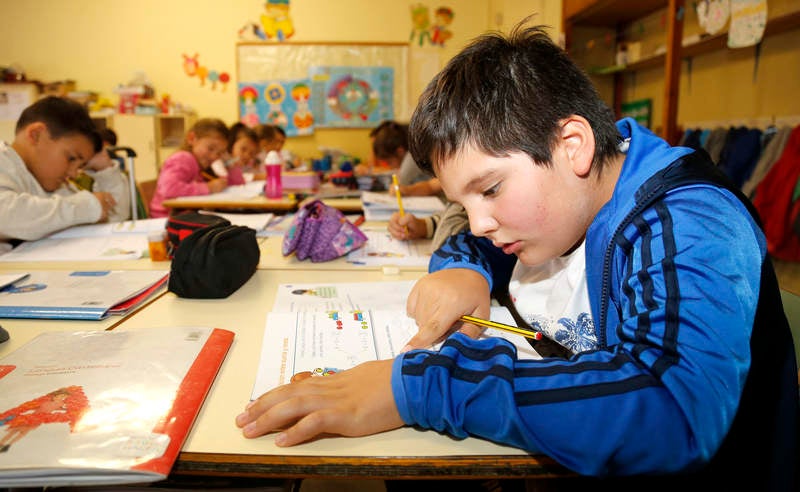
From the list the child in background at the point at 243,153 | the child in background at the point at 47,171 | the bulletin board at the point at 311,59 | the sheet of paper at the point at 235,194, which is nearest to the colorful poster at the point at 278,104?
the bulletin board at the point at 311,59

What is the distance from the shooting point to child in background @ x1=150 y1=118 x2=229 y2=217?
2695 millimetres

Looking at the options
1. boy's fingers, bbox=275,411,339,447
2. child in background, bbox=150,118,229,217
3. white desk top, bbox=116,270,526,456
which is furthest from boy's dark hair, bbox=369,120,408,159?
boy's fingers, bbox=275,411,339,447

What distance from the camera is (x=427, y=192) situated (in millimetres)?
2506

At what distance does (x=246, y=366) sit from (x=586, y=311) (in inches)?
19.6

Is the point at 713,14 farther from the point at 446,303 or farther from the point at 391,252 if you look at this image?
the point at 446,303

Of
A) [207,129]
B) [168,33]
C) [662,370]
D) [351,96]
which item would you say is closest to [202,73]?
[168,33]

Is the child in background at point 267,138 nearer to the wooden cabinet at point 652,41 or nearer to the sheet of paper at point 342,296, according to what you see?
the wooden cabinet at point 652,41

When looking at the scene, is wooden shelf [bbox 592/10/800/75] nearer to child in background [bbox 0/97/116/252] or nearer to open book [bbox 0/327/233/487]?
open book [bbox 0/327/233/487]

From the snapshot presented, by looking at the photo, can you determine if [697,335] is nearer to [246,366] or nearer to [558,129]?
[558,129]

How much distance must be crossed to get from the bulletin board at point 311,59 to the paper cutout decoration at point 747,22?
3.06m

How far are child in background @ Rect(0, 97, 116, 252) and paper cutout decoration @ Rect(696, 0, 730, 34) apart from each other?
8.68 ft

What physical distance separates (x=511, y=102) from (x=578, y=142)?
96 mm

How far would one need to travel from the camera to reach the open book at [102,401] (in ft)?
1.49

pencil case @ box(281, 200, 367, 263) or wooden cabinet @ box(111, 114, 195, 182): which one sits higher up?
wooden cabinet @ box(111, 114, 195, 182)
